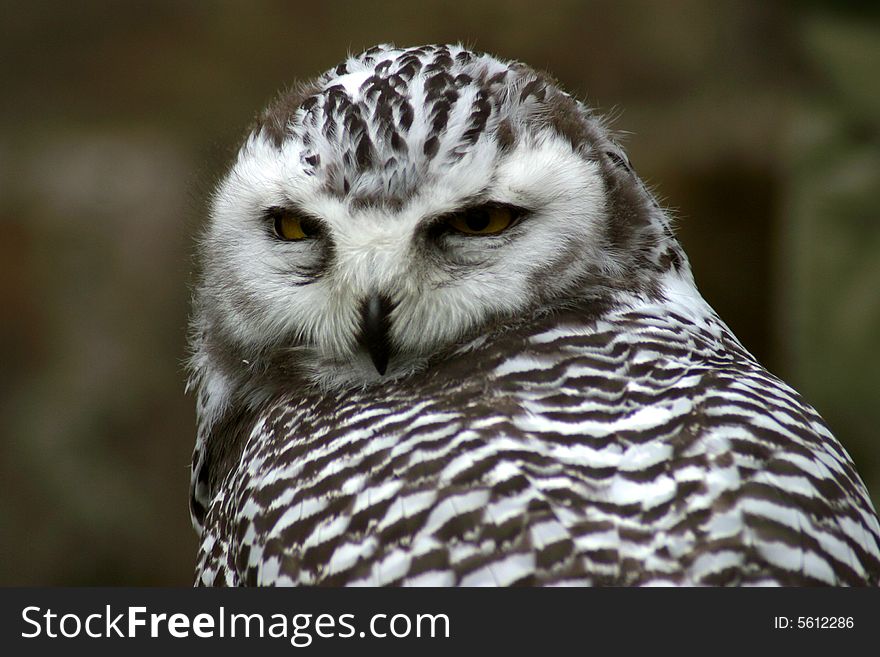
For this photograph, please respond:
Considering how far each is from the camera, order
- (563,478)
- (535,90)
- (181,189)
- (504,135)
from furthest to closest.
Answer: (181,189) < (535,90) < (504,135) < (563,478)

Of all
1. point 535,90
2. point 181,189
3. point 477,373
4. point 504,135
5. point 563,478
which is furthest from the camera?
point 181,189

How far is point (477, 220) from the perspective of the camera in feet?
7.50

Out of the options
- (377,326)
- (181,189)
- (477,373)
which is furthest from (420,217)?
(181,189)

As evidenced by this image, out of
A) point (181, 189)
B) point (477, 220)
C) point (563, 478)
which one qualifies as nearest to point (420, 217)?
point (477, 220)

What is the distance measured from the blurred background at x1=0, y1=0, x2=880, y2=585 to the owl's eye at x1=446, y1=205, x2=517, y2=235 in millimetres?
3608

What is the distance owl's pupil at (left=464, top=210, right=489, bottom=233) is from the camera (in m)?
2.27

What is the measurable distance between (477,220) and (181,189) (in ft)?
12.7

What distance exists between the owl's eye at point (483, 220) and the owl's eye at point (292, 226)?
322 millimetres

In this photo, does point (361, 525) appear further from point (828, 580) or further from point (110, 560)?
point (110, 560)

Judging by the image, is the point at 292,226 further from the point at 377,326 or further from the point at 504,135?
the point at 504,135

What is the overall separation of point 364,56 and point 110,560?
429cm

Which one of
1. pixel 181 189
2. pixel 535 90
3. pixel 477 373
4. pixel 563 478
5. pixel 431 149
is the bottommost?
pixel 563 478

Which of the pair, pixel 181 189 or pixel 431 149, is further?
pixel 181 189

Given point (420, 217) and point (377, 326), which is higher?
point (420, 217)
